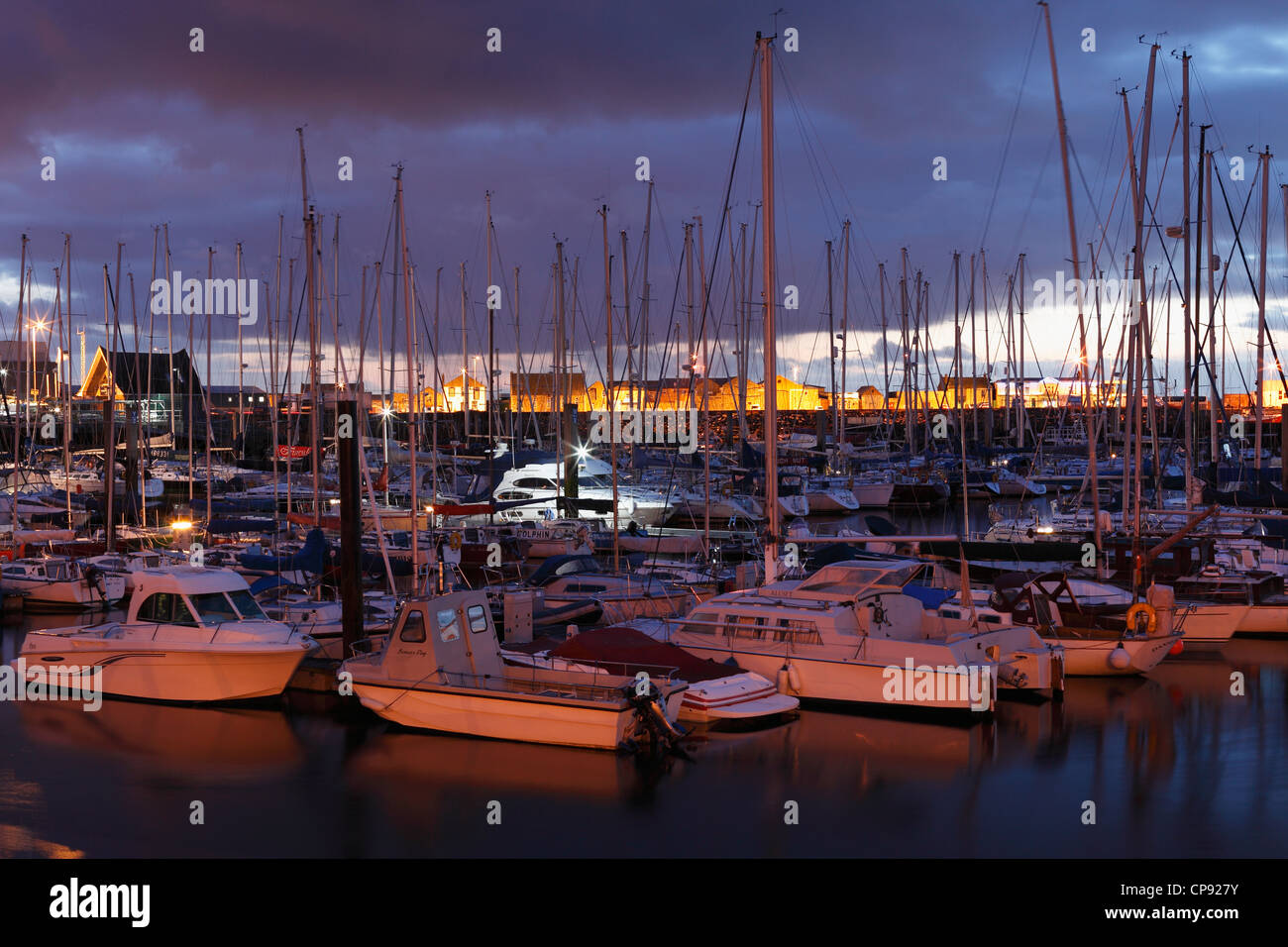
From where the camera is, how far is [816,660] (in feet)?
68.5

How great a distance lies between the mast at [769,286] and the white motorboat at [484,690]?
573cm

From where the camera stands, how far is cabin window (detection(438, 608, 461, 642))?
762 inches

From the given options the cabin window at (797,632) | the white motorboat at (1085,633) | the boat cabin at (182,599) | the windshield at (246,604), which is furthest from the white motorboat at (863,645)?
the boat cabin at (182,599)

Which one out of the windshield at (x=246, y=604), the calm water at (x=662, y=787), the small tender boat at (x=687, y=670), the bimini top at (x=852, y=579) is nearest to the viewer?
the calm water at (x=662, y=787)

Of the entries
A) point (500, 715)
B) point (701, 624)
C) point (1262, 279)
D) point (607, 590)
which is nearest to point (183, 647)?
point (500, 715)

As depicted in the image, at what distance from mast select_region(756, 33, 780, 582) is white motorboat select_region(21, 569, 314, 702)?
32.0ft

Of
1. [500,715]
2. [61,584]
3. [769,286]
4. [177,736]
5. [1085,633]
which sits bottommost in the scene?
[177,736]

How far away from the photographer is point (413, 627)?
19.5 metres

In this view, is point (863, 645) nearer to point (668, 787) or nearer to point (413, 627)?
point (668, 787)

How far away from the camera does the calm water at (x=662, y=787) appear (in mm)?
14898

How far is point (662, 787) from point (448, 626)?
16.5ft

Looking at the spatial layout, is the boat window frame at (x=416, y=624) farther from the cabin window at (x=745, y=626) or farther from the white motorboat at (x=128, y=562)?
the white motorboat at (x=128, y=562)
